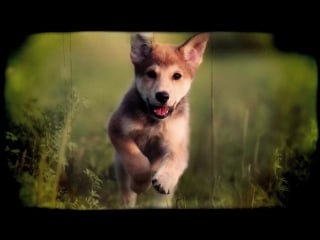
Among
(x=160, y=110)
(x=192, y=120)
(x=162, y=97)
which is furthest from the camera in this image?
(x=192, y=120)

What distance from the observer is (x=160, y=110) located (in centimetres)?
613

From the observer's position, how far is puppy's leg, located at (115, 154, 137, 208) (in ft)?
20.5

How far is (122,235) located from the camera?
6.51 metres

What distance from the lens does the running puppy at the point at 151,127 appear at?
20.1ft

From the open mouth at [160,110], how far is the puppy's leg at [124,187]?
534 mm

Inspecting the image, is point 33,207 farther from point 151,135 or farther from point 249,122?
point 249,122

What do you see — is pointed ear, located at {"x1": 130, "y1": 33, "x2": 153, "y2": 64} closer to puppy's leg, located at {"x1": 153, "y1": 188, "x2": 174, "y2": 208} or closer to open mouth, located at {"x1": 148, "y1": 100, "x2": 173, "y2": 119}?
open mouth, located at {"x1": 148, "y1": 100, "x2": 173, "y2": 119}

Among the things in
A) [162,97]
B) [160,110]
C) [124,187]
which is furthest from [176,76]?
[124,187]

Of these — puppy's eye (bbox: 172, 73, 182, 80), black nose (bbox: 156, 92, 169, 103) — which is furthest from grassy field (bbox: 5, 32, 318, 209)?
black nose (bbox: 156, 92, 169, 103)

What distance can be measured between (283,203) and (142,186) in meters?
1.35

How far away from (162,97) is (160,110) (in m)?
0.18

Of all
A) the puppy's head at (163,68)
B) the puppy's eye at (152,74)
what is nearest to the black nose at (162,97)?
the puppy's head at (163,68)

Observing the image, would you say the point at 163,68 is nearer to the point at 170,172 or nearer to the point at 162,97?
the point at 162,97
